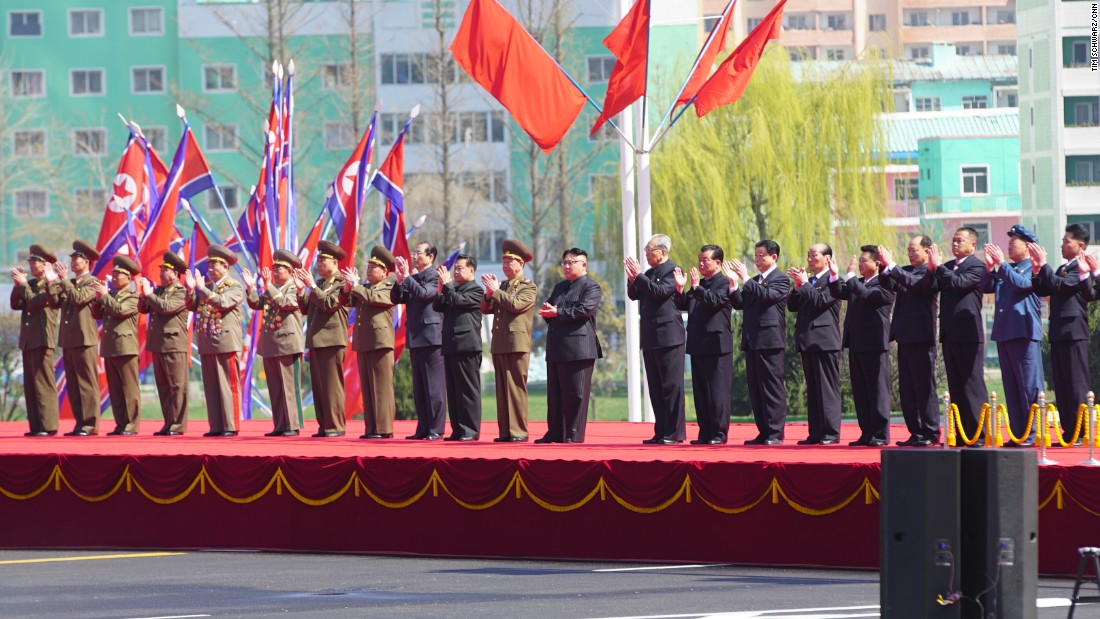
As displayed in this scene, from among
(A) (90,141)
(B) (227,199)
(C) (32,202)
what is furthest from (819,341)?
(C) (32,202)

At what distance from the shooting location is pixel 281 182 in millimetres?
18531

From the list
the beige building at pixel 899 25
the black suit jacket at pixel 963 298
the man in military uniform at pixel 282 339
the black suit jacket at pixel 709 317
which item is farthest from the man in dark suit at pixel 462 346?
the beige building at pixel 899 25

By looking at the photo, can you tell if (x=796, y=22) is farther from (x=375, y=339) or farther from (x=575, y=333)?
(x=575, y=333)

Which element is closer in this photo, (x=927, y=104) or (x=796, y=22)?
(x=927, y=104)

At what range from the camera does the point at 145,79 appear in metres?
40.9

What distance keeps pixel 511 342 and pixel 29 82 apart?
3255cm

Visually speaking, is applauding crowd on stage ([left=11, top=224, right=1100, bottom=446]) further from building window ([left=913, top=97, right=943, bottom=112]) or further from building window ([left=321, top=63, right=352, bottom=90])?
building window ([left=913, top=97, right=943, bottom=112])

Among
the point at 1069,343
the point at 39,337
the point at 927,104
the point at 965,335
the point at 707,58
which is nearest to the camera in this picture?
the point at 1069,343

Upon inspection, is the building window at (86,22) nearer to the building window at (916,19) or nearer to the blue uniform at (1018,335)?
the building window at (916,19)

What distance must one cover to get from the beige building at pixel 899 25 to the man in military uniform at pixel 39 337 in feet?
74.5

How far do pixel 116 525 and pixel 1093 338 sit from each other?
1230 centimetres

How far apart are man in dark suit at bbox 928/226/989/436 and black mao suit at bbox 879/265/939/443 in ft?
0.35

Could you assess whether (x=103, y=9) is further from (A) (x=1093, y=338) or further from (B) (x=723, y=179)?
(A) (x=1093, y=338)

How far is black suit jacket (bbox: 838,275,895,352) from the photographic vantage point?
33.3ft
